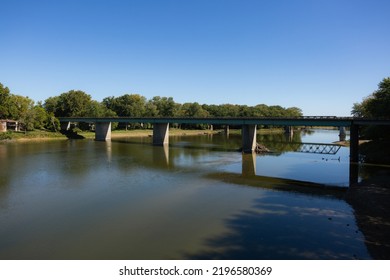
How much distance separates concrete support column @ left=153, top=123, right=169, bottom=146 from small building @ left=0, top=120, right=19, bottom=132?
48793 mm

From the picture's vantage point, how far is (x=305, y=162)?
169 ft

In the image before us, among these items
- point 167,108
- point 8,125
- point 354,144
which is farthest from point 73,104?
point 354,144

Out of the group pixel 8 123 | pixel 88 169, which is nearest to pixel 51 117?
pixel 8 123

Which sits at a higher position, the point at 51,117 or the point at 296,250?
the point at 51,117

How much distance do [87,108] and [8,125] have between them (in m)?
29.8

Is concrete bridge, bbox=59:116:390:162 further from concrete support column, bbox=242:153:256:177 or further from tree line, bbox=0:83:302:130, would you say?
tree line, bbox=0:83:302:130

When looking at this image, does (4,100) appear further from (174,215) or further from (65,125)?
(174,215)

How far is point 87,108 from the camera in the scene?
120438mm

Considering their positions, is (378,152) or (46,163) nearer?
(46,163)

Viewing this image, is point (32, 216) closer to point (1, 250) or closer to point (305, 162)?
point (1, 250)

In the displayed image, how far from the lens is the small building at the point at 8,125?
9141 cm

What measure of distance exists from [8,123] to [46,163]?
66.2 meters

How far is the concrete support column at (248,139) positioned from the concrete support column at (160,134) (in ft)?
82.4

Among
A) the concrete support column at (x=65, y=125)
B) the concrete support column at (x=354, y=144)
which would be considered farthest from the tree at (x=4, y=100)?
the concrete support column at (x=354, y=144)
